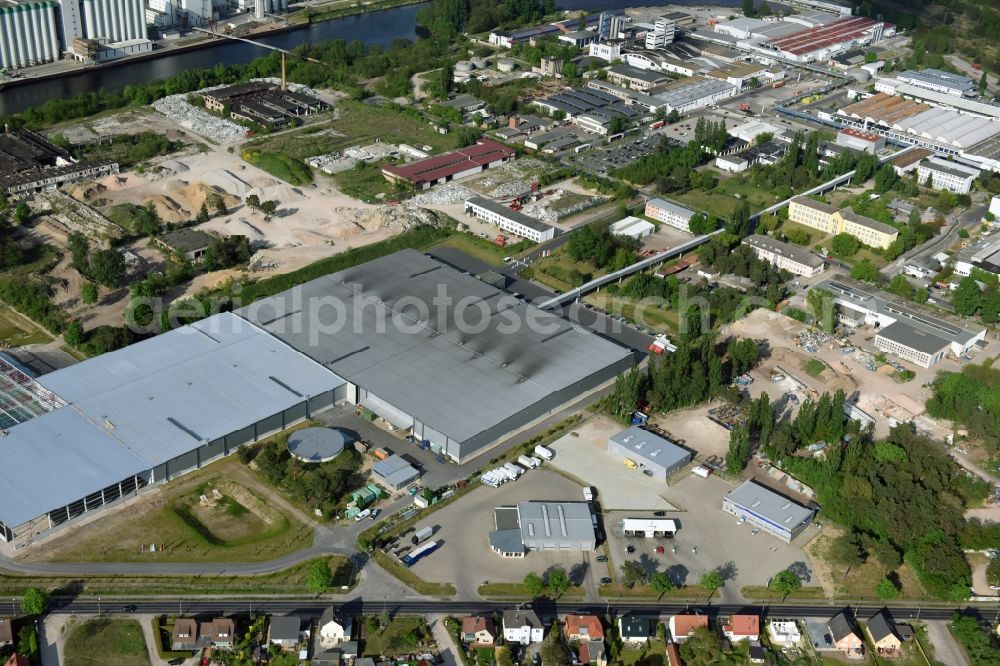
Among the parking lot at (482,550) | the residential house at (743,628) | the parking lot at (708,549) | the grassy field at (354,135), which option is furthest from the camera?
the grassy field at (354,135)

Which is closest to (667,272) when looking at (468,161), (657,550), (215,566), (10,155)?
(468,161)

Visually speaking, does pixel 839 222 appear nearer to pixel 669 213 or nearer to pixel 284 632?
pixel 669 213

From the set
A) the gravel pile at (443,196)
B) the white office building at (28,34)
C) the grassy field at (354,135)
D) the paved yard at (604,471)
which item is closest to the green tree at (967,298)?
the paved yard at (604,471)

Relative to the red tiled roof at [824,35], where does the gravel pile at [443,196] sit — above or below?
below

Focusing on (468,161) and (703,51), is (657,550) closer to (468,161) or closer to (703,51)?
(468,161)

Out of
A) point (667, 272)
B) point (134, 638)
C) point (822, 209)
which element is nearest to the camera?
point (134, 638)

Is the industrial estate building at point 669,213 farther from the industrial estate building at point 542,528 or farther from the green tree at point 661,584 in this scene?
the green tree at point 661,584

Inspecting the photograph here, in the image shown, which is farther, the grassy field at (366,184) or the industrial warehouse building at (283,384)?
the grassy field at (366,184)
